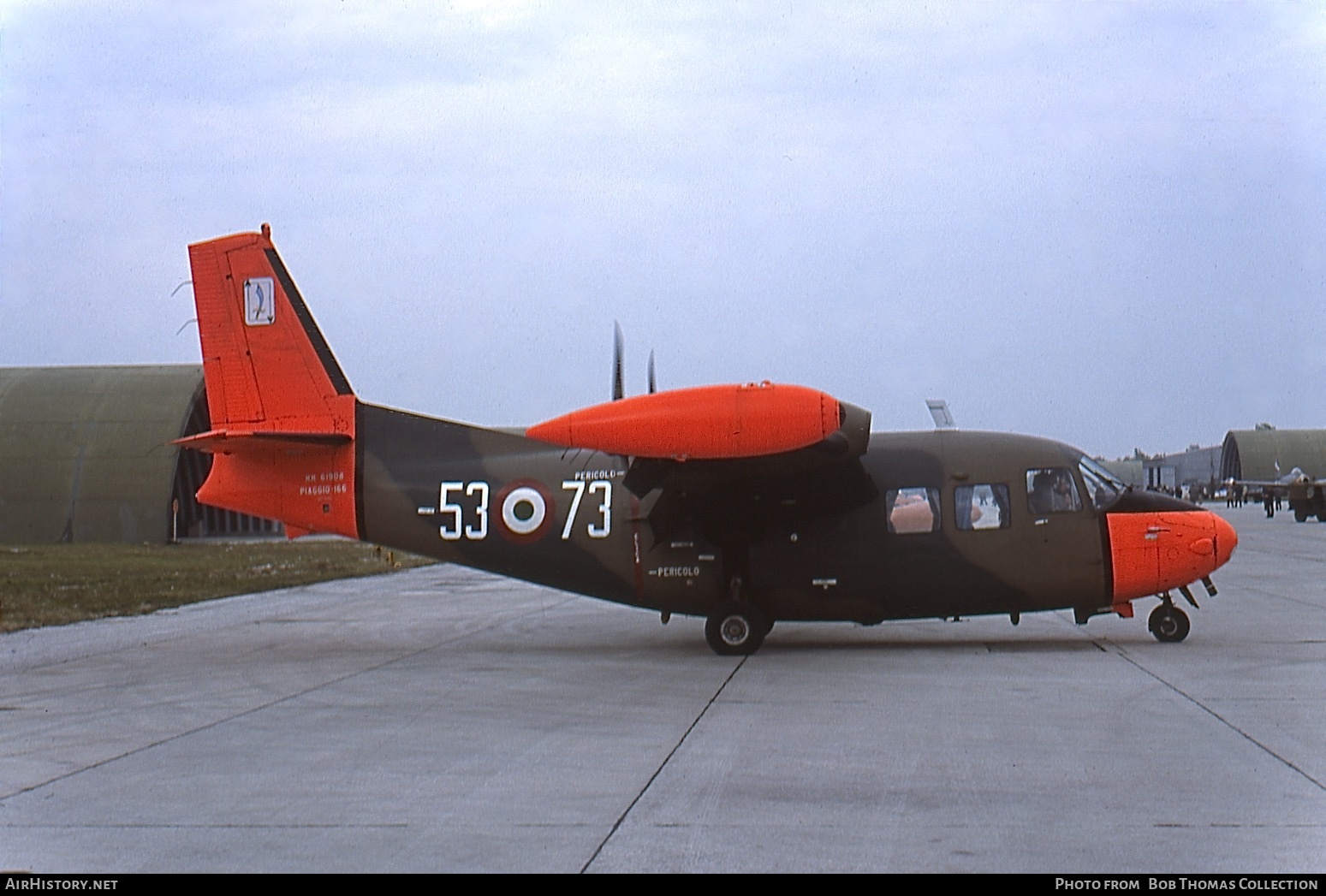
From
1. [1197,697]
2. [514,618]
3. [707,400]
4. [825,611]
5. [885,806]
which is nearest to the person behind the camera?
[885,806]

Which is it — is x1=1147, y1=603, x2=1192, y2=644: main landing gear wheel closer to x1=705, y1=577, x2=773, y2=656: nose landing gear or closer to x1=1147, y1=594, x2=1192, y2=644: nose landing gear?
x1=1147, y1=594, x2=1192, y2=644: nose landing gear

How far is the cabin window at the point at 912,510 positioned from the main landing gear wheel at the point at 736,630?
1.84 m

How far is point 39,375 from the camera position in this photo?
53.3 metres

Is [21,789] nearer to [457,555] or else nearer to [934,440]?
[457,555]

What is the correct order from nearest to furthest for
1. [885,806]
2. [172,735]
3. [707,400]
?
[885,806], [172,735], [707,400]

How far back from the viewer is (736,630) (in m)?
14.6

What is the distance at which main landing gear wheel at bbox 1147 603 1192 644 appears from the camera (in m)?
14.9

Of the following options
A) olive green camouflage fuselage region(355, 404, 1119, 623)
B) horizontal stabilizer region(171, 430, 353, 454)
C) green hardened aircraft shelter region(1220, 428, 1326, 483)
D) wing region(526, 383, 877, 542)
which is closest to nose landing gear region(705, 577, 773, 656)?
olive green camouflage fuselage region(355, 404, 1119, 623)

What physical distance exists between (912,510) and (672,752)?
636 cm

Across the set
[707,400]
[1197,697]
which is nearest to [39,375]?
[707,400]

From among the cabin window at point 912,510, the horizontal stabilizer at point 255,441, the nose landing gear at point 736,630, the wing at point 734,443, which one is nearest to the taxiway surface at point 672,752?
the nose landing gear at point 736,630

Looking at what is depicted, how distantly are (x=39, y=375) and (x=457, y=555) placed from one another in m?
44.6

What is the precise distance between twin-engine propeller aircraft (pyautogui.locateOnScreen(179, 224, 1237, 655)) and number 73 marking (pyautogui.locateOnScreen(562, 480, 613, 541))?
20 mm
